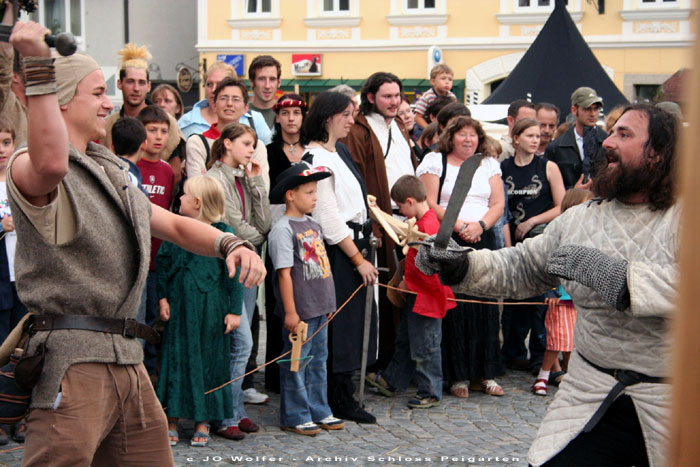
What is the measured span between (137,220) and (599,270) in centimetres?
158

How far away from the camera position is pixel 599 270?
3.05m

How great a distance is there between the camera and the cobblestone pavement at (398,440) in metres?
5.12

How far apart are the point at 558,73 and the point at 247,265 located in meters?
11.0

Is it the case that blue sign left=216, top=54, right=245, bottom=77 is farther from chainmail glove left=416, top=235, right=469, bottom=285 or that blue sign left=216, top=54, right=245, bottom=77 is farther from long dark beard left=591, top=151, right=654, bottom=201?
long dark beard left=591, top=151, right=654, bottom=201

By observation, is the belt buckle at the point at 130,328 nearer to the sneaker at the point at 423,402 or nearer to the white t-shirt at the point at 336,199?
the white t-shirt at the point at 336,199

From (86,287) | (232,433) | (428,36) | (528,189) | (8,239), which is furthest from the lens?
(428,36)

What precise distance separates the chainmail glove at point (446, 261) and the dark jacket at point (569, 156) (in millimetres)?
4921

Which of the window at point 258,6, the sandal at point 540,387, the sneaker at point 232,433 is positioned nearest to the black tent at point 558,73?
the sandal at point 540,387

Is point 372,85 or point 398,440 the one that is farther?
point 372,85

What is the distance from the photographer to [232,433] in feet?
17.7

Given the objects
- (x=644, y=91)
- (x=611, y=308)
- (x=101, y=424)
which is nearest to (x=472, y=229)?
(x=611, y=308)

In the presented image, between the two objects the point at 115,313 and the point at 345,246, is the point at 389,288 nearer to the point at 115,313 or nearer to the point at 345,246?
the point at 345,246

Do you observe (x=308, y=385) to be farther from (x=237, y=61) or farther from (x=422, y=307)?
(x=237, y=61)

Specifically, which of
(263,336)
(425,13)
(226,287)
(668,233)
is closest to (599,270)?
(668,233)
